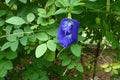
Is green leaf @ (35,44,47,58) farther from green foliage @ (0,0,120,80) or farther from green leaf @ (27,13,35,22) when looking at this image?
green leaf @ (27,13,35,22)

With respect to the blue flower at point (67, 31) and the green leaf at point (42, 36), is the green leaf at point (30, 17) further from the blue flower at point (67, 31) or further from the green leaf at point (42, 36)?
the blue flower at point (67, 31)

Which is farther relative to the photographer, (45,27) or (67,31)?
(45,27)

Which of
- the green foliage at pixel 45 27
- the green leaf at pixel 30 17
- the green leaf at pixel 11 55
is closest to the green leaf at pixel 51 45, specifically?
the green foliage at pixel 45 27

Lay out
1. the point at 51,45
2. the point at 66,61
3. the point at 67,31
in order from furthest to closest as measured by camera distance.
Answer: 1. the point at 66,61
2. the point at 51,45
3. the point at 67,31

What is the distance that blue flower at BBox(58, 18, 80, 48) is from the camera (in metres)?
1.04

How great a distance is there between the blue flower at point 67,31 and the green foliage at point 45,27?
1.3 inches

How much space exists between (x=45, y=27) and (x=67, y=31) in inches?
7.1

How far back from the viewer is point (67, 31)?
1037 mm

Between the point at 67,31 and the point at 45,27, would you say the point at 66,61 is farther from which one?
the point at 67,31

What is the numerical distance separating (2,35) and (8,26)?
98mm

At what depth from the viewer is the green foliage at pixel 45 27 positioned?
115 cm

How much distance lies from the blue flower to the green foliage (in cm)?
3

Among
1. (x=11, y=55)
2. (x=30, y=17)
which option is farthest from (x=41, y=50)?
(x=11, y=55)

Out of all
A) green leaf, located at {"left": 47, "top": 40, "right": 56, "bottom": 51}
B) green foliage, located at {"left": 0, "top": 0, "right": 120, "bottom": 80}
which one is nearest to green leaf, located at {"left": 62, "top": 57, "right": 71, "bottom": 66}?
green foliage, located at {"left": 0, "top": 0, "right": 120, "bottom": 80}
